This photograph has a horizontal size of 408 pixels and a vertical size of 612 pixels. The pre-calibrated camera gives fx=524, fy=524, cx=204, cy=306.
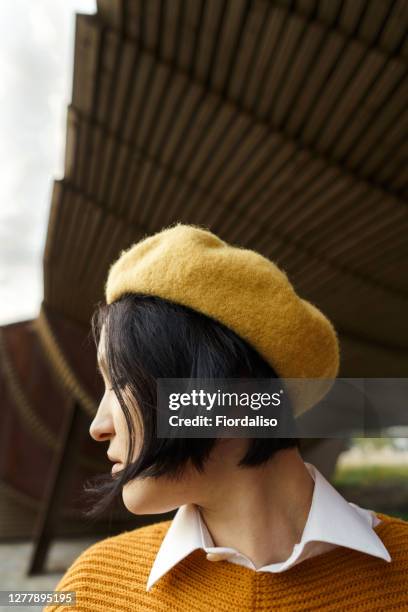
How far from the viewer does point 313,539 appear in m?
0.96

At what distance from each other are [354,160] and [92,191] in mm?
1726

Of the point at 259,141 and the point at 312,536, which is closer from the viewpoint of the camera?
the point at 312,536

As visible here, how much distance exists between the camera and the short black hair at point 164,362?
0.95 meters

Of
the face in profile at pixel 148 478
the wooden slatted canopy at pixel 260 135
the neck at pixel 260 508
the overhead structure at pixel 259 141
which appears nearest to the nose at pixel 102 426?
the face in profile at pixel 148 478

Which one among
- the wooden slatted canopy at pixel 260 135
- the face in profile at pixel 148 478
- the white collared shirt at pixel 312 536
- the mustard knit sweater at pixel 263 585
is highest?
the wooden slatted canopy at pixel 260 135

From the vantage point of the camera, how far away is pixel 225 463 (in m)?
1.03

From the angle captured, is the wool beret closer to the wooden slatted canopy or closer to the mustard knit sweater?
the mustard knit sweater

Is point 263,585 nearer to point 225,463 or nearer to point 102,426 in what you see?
point 225,463

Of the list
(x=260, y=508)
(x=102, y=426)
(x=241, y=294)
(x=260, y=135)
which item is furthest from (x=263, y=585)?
(x=260, y=135)

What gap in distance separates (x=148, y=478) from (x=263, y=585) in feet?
1.00

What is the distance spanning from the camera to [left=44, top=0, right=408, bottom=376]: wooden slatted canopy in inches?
77.8

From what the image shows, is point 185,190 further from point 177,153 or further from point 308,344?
point 308,344

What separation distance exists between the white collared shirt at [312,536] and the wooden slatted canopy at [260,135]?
158 cm

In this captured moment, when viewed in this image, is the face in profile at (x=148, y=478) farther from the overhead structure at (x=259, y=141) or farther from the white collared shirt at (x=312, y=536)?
the overhead structure at (x=259, y=141)
